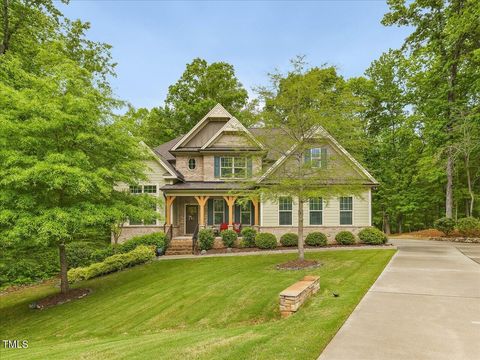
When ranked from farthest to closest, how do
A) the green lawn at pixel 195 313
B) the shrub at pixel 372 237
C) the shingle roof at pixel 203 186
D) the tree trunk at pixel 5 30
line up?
the shingle roof at pixel 203 186
the shrub at pixel 372 237
the tree trunk at pixel 5 30
the green lawn at pixel 195 313

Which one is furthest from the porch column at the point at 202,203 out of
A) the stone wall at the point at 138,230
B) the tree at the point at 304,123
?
the tree at the point at 304,123

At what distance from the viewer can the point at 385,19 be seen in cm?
2366

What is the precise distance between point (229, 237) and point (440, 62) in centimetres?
1892

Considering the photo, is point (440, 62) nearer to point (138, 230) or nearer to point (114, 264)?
point (138, 230)

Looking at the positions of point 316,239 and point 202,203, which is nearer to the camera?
point 316,239

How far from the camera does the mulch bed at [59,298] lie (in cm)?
1135

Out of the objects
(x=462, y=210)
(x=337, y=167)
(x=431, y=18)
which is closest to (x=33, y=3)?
(x=337, y=167)

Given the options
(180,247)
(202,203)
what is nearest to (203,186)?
(202,203)

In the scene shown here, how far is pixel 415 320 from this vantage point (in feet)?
19.7

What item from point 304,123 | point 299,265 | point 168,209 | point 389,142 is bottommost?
point 299,265

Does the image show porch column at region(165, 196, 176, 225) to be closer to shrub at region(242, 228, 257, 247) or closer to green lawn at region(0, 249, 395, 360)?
green lawn at region(0, 249, 395, 360)

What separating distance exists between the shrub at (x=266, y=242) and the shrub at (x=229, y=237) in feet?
4.31

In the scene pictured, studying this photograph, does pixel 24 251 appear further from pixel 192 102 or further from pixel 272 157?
pixel 192 102

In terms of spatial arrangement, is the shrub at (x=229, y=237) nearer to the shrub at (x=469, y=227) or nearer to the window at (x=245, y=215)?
the window at (x=245, y=215)
